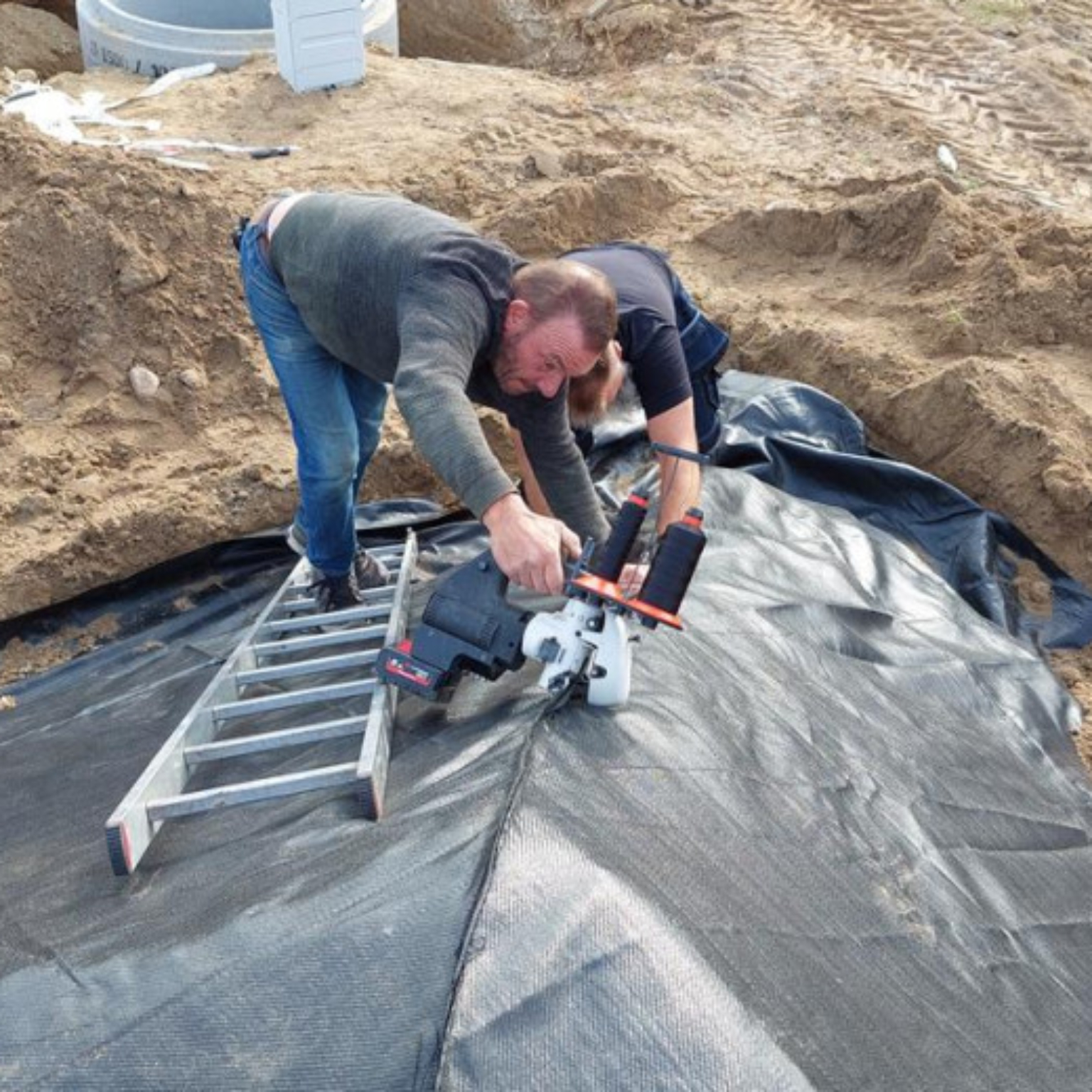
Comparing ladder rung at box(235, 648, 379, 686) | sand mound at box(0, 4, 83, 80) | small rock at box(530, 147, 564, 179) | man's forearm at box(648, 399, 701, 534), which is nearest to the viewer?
ladder rung at box(235, 648, 379, 686)

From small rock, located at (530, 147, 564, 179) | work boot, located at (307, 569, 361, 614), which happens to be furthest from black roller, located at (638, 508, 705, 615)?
small rock, located at (530, 147, 564, 179)

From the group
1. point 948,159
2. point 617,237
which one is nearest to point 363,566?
point 617,237

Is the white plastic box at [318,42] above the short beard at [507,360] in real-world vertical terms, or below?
below

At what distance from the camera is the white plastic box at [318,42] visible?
7.07 meters

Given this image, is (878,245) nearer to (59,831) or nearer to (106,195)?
(106,195)

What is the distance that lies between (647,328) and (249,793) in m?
1.48

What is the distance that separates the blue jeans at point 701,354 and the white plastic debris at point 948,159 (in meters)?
3.51

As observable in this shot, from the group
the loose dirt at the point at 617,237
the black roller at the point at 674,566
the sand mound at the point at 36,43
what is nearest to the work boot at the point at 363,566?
the loose dirt at the point at 617,237

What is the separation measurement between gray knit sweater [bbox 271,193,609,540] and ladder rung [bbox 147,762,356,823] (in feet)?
1.82

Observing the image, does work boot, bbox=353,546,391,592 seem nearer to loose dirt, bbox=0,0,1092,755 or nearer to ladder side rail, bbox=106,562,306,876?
ladder side rail, bbox=106,562,306,876

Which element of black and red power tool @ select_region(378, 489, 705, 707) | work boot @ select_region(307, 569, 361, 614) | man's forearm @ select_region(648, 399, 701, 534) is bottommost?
work boot @ select_region(307, 569, 361, 614)

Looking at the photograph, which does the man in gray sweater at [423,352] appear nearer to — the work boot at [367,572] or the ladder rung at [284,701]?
the work boot at [367,572]

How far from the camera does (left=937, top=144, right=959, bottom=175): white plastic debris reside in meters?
6.78

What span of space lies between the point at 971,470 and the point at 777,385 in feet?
2.49
